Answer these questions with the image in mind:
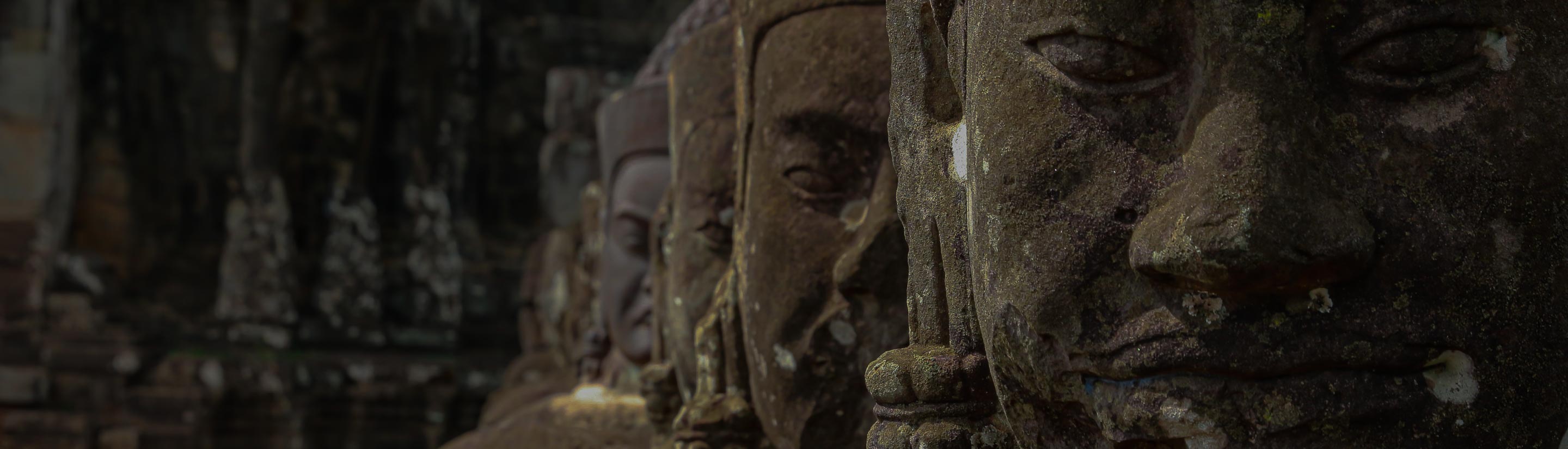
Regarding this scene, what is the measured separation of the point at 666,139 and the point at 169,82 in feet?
25.2

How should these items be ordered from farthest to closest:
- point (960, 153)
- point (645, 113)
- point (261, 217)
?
point (261, 217), point (645, 113), point (960, 153)

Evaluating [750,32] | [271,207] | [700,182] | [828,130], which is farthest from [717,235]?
[271,207]

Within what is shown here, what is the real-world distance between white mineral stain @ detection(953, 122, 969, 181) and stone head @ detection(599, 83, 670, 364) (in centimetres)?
329

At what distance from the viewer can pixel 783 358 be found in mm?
3088

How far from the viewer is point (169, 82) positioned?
11.8 metres

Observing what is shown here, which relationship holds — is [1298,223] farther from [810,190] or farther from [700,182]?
[700,182]

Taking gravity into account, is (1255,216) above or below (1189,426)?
above

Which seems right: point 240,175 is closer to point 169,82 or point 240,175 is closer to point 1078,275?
point 169,82

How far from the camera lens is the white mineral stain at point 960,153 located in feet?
7.29

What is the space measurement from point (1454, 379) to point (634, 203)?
4090 millimetres

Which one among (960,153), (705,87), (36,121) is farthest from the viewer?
Result: (36,121)

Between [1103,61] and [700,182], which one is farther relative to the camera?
[700,182]

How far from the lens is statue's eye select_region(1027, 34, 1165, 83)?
1.85 metres

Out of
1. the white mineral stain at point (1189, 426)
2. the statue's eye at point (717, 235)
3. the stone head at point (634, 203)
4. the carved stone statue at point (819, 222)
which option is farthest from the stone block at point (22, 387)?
the white mineral stain at point (1189, 426)
